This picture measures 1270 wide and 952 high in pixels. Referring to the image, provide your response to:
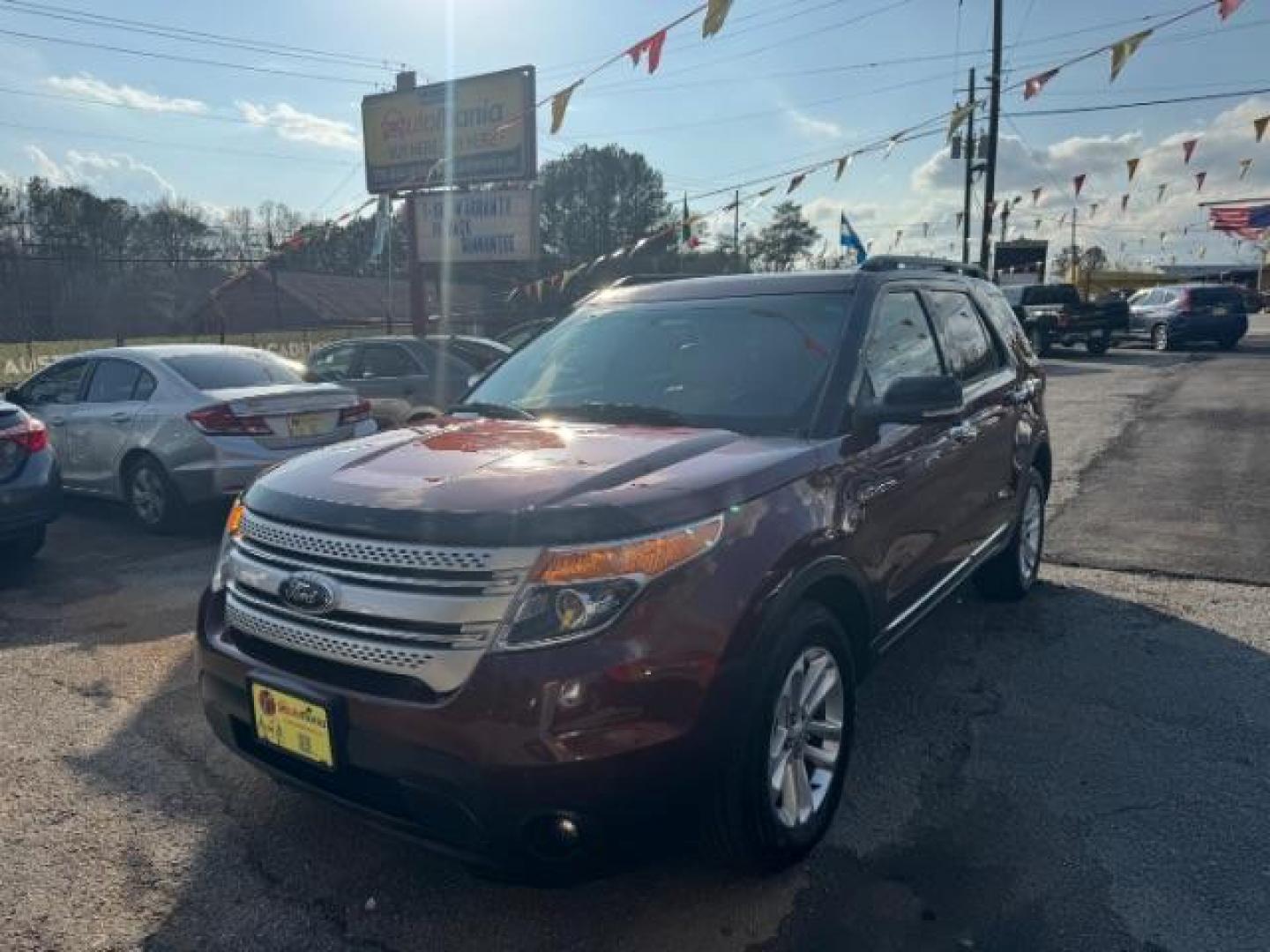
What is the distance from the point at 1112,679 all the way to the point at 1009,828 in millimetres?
1503

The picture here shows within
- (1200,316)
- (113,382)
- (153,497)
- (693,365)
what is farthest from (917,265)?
(1200,316)

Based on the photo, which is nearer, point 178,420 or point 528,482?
point 528,482

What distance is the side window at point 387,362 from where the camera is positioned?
9.83 metres

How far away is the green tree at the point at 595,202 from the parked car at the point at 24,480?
5158 cm

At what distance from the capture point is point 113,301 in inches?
872

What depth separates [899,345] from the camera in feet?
12.0

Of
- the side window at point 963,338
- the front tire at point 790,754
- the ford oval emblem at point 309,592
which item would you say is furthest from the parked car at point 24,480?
the side window at point 963,338

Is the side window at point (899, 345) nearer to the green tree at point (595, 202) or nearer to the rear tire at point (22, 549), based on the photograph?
the rear tire at point (22, 549)

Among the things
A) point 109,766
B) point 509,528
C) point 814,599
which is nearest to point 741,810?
point 814,599

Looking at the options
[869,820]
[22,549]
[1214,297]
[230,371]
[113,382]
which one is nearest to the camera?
[869,820]

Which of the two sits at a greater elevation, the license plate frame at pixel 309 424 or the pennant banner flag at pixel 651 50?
the pennant banner flag at pixel 651 50

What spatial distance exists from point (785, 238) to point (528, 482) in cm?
6785

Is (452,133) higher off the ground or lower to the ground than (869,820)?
higher

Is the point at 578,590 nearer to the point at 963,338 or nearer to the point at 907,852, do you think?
the point at 907,852
